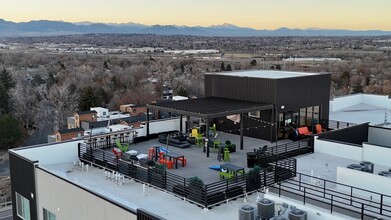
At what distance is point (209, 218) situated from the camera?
41.7ft

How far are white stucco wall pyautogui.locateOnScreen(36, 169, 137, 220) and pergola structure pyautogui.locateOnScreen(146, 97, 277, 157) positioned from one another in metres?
6.15

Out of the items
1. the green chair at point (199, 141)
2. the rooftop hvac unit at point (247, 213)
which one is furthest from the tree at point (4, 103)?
the rooftop hvac unit at point (247, 213)

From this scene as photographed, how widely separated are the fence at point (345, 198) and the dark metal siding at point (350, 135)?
5347mm

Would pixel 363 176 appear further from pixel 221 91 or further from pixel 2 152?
pixel 2 152

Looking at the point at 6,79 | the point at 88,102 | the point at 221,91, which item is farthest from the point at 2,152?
the point at 221,91

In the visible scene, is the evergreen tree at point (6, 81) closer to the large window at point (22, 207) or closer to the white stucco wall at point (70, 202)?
the large window at point (22, 207)

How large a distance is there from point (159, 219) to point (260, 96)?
12.2m

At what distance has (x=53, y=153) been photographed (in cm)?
1877

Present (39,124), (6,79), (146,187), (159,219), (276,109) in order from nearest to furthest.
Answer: (159,219) → (146,187) → (276,109) → (39,124) → (6,79)

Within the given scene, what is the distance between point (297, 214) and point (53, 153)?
38.6 feet

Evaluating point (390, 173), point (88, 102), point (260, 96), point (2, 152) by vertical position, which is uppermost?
point (260, 96)

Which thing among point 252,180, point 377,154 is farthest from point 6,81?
point 377,154

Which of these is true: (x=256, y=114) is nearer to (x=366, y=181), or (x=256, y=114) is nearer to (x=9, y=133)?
(x=366, y=181)

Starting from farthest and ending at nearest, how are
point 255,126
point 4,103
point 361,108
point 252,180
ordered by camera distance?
point 4,103 < point 361,108 < point 255,126 < point 252,180
